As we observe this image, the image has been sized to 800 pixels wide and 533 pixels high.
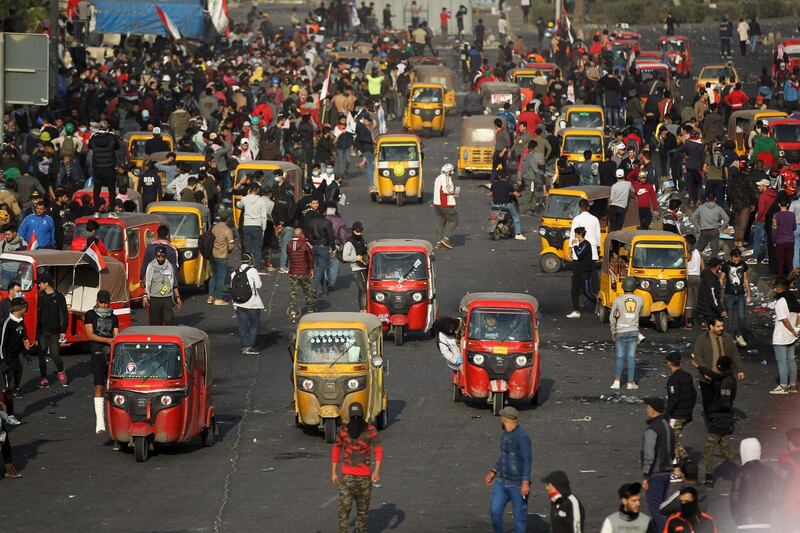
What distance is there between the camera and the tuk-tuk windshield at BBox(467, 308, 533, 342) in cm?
2291

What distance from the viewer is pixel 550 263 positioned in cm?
3344

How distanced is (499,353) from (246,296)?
522 cm

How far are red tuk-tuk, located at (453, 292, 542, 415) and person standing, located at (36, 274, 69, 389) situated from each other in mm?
6075

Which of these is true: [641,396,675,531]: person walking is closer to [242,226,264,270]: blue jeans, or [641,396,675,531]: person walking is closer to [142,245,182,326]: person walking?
[142,245,182,326]: person walking

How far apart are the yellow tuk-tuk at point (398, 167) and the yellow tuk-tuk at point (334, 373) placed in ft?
63.2

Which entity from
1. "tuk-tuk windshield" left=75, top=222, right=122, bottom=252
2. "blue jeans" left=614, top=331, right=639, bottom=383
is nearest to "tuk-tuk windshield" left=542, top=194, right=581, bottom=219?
"tuk-tuk windshield" left=75, top=222, right=122, bottom=252

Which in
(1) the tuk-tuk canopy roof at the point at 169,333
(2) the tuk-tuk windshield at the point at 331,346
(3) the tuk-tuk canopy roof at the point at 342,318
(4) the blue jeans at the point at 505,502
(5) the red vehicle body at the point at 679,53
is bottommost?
(4) the blue jeans at the point at 505,502

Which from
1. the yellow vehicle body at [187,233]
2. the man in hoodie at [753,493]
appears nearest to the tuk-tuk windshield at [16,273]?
the yellow vehicle body at [187,233]

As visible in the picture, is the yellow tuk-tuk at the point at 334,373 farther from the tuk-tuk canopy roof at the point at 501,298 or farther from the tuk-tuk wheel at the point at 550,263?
the tuk-tuk wheel at the point at 550,263

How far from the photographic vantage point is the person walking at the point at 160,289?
26.0 metres

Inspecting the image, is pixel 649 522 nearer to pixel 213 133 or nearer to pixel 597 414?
pixel 597 414

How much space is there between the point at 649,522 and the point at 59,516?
694 cm

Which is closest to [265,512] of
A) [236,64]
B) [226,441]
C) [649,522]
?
[226,441]

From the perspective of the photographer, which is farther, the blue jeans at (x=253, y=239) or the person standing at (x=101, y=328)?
the blue jeans at (x=253, y=239)
